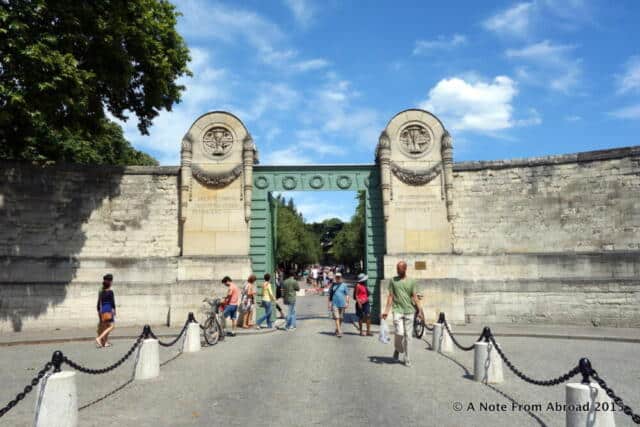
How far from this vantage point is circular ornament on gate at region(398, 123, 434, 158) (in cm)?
1548

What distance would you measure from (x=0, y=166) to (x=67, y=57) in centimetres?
564

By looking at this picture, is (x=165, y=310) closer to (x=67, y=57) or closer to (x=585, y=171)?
(x=67, y=57)

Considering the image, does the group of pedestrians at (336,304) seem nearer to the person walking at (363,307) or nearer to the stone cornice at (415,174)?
the person walking at (363,307)

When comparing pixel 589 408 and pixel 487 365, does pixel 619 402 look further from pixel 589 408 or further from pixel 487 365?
pixel 487 365

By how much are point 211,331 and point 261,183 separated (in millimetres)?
6030

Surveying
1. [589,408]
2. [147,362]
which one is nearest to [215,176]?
[147,362]

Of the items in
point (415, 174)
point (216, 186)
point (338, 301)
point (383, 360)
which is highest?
point (415, 174)

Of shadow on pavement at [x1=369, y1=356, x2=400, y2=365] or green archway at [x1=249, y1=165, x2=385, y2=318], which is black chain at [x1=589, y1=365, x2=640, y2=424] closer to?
shadow on pavement at [x1=369, y1=356, x2=400, y2=365]

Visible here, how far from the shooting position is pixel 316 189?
615 inches

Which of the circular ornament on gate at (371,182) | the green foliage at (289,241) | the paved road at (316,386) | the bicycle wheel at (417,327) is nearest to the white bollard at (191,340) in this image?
the paved road at (316,386)

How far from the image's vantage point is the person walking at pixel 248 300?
44.9 feet

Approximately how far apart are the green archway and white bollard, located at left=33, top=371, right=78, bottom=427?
1048cm

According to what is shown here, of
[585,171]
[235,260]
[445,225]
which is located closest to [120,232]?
[235,260]

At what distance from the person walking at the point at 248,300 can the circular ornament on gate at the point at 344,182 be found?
427 centimetres
